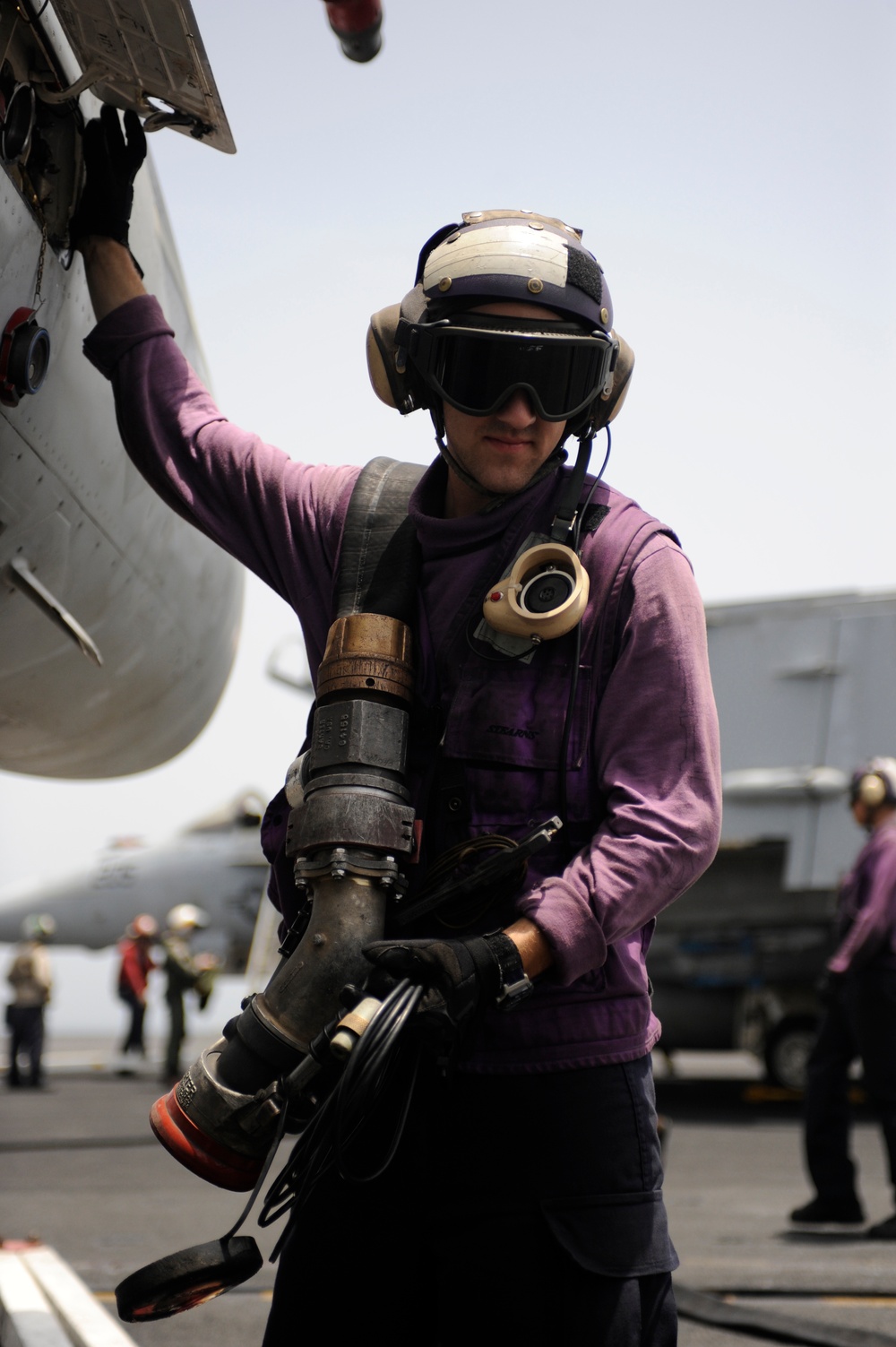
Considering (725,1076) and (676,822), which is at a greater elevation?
(676,822)

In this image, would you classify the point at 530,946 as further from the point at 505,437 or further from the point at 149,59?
the point at 149,59

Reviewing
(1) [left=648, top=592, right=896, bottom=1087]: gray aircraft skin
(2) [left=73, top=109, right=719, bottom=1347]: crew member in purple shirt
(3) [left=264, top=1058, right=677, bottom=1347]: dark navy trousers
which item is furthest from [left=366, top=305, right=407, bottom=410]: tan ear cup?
(1) [left=648, top=592, right=896, bottom=1087]: gray aircraft skin

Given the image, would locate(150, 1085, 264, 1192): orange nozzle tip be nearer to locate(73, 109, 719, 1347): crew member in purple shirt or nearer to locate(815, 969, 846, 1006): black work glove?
locate(73, 109, 719, 1347): crew member in purple shirt

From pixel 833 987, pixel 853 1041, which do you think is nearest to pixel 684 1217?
pixel 853 1041

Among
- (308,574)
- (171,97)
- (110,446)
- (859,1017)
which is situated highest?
(171,97)

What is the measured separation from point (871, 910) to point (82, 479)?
4.47 metres

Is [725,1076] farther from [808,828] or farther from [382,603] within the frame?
[382,603]

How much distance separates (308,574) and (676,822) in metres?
0.65

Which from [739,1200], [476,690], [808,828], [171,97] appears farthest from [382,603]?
[808,828]

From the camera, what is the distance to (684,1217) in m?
6.43

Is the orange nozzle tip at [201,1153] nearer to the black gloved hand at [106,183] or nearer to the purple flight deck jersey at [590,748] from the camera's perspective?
the purple flight deck jersey at [590,748]

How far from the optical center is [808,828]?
10.7 metres

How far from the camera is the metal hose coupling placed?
66.2 inches

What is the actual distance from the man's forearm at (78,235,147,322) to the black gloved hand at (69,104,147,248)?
3 cm
